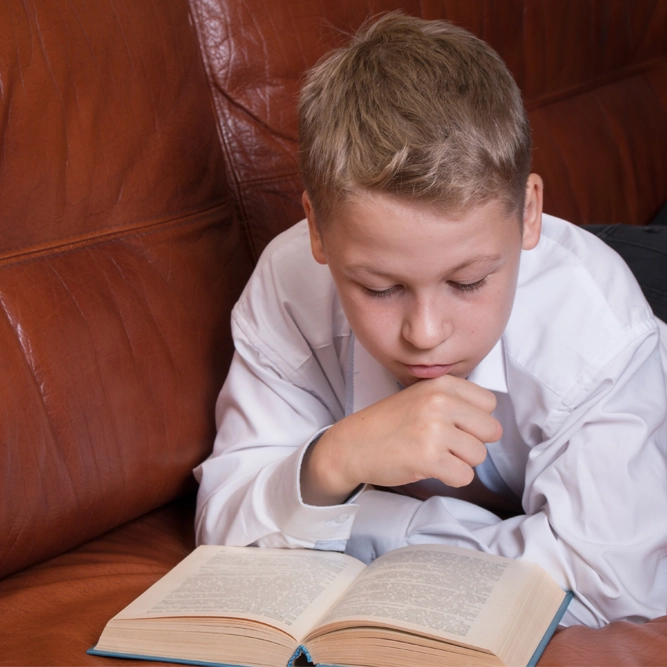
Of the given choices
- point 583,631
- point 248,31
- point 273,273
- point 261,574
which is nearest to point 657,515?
point 583,631

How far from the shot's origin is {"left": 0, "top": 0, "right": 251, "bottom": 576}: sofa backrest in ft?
3.39

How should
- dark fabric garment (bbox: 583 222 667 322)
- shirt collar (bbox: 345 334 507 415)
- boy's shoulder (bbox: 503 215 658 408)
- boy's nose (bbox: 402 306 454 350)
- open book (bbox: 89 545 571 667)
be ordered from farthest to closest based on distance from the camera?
1. dark fabric garment (bbox: 583 222 667 322)
2. shirt collar (bbox: 345 334 507 415)
3. boy's shoulder (bbox: 503 215 658 408)
4. boy's nose (bbox: 402 306 454 350)
5. open book (bbox: 89 545 571 667)

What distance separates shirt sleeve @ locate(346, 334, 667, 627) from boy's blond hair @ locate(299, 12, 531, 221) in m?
0.24

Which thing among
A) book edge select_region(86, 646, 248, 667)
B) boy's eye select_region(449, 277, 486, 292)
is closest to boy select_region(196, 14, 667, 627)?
boy's eye select_region(449, 277, 486, 292)

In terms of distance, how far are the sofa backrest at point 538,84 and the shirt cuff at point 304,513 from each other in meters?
0.48

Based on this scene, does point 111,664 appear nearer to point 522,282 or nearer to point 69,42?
point 522,282

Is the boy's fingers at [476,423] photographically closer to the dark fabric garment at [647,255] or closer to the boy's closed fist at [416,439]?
the boy's closed fist at [416,439]

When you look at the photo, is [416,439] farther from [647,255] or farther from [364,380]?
[647,255]

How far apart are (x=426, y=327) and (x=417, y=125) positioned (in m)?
0.19

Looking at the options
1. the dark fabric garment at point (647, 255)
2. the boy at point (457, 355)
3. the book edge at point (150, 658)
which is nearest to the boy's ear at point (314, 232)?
the boy at point (457, 355)

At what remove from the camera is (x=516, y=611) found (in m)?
0.77

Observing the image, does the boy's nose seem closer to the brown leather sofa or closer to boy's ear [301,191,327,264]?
Answer: boy's ear [301,191,327,264]

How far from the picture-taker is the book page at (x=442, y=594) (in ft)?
2.42

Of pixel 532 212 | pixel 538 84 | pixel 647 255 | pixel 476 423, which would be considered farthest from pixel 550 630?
pixel 538 84
